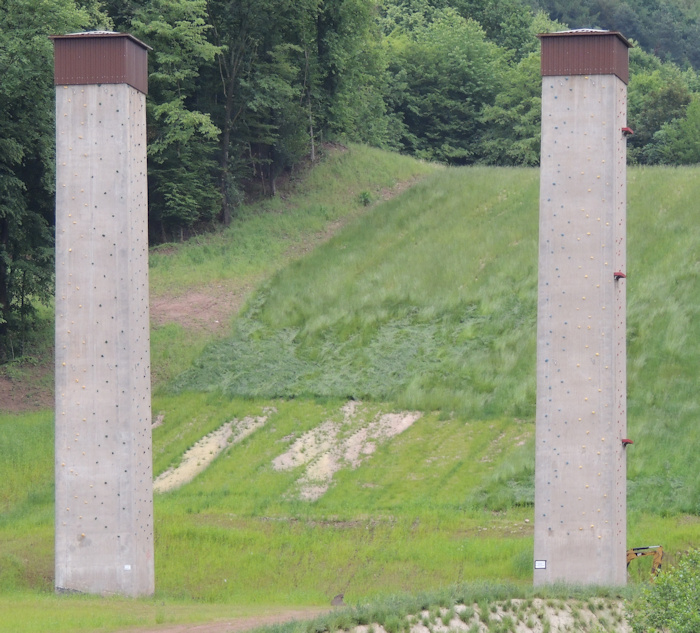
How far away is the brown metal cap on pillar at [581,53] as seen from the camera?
20.2 metres

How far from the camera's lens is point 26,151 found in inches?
1298

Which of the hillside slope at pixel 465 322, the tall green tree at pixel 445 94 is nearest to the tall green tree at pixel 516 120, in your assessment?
the tall green tree at pixel 445 94

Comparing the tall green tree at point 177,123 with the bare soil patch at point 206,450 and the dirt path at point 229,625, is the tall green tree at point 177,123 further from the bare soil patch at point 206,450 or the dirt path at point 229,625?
the dirt path at point 229,625

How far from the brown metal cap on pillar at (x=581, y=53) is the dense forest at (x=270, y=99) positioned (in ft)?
51.1

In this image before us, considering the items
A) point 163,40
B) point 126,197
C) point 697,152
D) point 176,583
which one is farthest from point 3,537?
point 697,152

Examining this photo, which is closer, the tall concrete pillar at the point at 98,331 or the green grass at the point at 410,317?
the tall concrete pillar at the point at 98,331

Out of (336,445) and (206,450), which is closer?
(336,445)

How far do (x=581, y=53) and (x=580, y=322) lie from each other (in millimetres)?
4429

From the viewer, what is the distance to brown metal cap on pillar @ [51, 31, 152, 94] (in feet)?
67.2

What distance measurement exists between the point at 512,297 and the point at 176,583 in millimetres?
14478

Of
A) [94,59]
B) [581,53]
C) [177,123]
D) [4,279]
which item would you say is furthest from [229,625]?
[177,123]

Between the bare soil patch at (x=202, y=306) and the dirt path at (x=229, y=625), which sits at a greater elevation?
the bare soil patch at (x=202, y=306)

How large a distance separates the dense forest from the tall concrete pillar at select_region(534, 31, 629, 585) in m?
16.0

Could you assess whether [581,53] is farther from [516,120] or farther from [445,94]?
[445,94]
